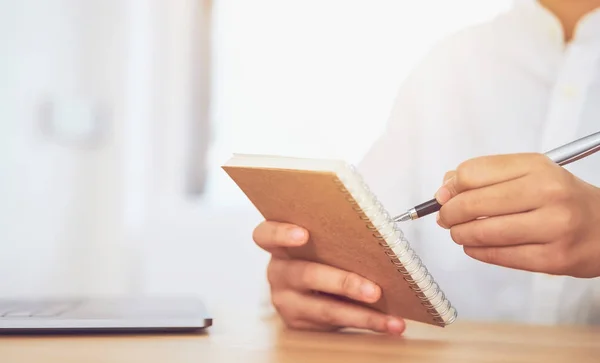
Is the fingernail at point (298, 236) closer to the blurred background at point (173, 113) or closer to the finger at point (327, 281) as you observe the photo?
the finger at point (327, 281)

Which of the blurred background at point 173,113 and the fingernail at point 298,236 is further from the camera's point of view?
the blurred background at point 173,113

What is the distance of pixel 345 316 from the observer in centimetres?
77

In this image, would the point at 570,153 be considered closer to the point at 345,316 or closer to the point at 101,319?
the point at 345,316

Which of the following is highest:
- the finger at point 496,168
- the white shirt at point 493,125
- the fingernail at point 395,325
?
the white shirt at point 493,125

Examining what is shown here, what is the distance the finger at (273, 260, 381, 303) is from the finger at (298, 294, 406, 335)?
0.02 meters

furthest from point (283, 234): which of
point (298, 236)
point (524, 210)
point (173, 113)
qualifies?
point (173, 113)

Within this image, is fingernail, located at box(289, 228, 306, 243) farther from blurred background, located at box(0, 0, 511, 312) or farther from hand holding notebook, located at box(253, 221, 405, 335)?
blurred background, located at box(0, 0, 511, 312)

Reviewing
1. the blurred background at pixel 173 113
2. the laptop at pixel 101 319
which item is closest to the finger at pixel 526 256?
the laptop at pixel 101 319

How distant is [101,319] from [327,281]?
0.73 feet

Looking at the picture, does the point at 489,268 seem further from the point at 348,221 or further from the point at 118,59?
the point at 118,59

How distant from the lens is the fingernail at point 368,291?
0.72 meters

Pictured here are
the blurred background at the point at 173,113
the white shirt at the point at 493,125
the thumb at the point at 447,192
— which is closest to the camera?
the thumb at the point at 447,192

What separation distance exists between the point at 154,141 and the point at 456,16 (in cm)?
62

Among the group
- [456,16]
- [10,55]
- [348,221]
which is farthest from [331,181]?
[10,55]
